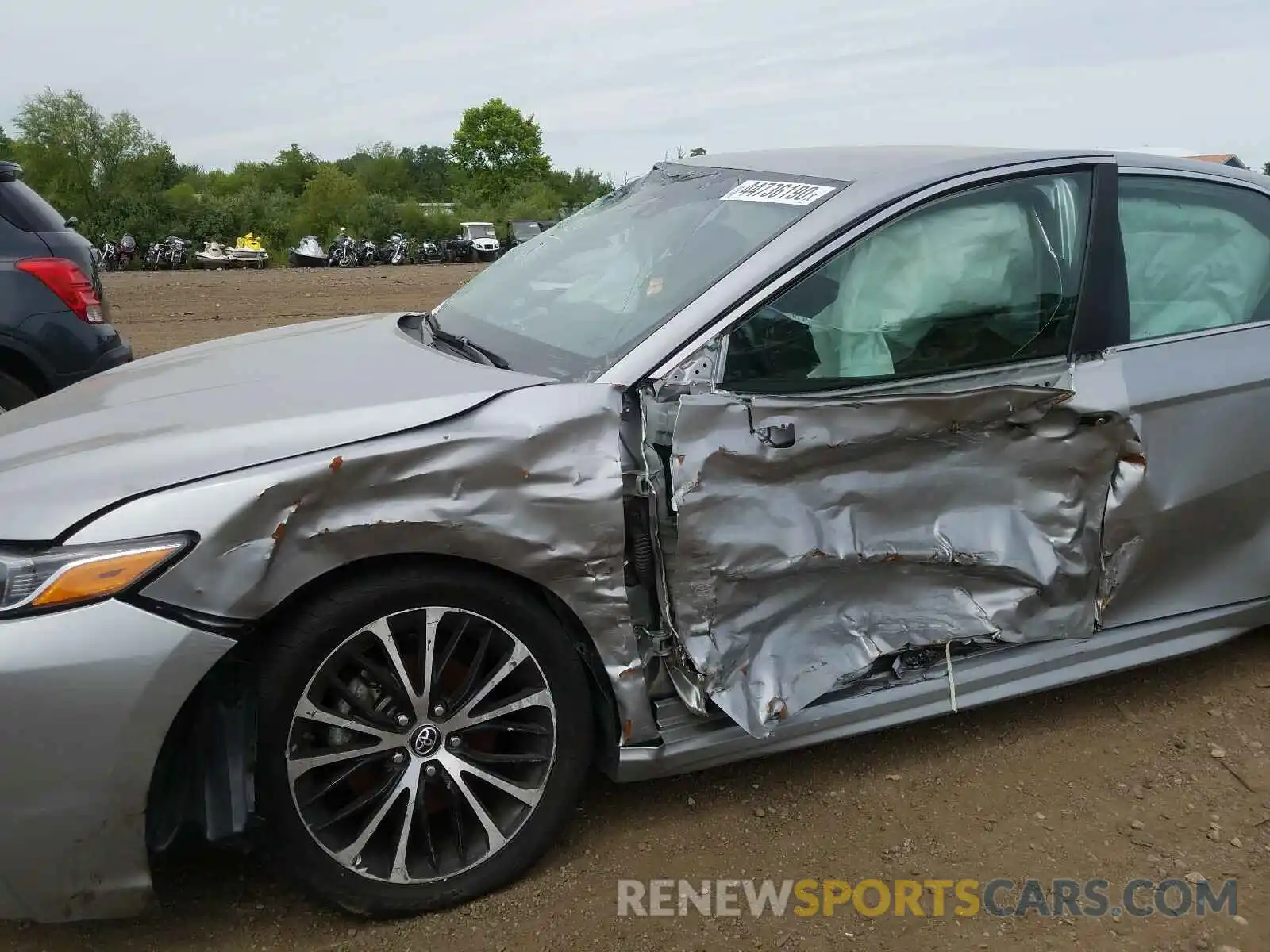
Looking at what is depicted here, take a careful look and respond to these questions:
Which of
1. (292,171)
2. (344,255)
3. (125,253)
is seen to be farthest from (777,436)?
(292,171)

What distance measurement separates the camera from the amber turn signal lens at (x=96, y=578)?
6.14 ft

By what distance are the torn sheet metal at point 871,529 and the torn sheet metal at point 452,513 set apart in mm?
184

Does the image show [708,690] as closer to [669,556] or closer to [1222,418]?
[669,556]

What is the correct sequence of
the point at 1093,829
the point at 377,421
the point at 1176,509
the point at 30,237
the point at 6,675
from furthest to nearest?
1. the point at 30,237
2. the point at 1176,509
3. the point at 1093,829
4. the point at 377,421
5. the point at 6,675

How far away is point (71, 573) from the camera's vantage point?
1.88 meters

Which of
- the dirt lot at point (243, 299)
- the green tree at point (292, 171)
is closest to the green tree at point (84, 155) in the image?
the green tree at point (292, 171)

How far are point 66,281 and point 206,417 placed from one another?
277cm

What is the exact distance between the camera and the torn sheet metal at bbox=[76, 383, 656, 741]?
6.42ft

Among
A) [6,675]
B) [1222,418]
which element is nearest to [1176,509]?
[1222,418]

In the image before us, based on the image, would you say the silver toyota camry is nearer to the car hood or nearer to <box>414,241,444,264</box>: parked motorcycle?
the car hood

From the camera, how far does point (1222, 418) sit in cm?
284

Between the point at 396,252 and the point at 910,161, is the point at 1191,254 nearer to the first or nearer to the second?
the point at 910,161

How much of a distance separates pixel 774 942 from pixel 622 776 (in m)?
0.49

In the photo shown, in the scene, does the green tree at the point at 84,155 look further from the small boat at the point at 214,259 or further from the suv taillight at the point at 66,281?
the suv taillight at the point at 66,281
